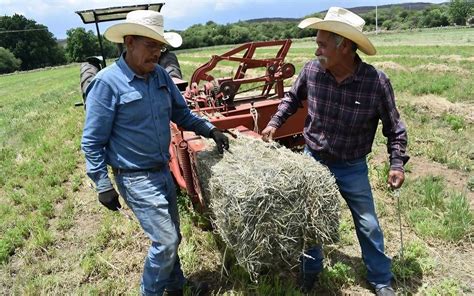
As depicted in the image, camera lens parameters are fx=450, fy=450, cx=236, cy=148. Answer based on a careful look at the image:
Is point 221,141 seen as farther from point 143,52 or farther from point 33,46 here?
point 33,46

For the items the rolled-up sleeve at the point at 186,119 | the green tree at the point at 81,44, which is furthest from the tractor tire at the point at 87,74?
the green tree at the point at 81,44

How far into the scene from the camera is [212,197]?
3.12 metres

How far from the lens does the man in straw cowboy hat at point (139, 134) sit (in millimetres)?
3010

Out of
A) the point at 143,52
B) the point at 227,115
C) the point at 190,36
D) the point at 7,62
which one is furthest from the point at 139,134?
the point at 7,62

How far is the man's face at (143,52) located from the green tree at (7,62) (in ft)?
216

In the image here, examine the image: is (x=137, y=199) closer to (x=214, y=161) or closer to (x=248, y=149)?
(x=214, y=161)

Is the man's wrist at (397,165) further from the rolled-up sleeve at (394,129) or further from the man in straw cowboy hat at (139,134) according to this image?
the man in straw cowboy hat at (139,134)

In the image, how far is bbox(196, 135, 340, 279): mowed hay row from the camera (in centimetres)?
273

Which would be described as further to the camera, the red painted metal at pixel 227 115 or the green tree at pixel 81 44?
the green tree at pixel 81 44

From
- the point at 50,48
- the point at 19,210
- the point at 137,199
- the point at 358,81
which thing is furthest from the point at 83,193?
the point at 50,48

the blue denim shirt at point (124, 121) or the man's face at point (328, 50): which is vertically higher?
the man's face at point (328, 50)

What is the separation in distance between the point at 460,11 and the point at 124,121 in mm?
78216

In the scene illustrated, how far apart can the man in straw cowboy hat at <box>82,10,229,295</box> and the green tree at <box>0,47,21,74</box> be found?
216 ft

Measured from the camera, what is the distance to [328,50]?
321 cm
